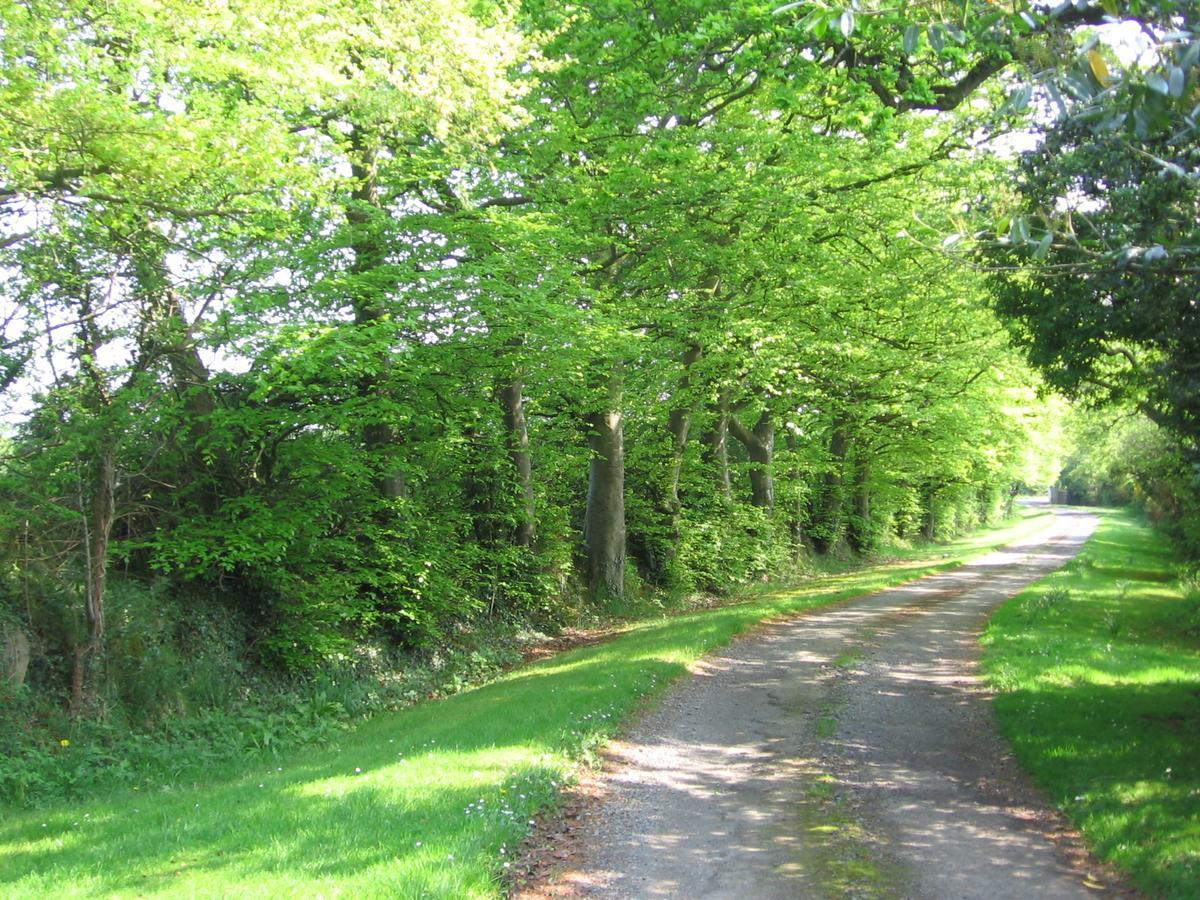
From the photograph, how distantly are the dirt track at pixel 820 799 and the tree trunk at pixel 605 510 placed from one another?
26.9 ft

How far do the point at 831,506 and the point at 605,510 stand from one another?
703 inches

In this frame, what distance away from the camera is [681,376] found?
2144 cm

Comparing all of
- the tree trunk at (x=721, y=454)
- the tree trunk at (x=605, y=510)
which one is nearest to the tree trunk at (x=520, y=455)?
the tree trunk at (x=605, y=510)

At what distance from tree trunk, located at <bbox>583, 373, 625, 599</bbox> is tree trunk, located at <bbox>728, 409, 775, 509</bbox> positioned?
8149 millimetres

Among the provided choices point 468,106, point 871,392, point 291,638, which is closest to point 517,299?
point 468,106

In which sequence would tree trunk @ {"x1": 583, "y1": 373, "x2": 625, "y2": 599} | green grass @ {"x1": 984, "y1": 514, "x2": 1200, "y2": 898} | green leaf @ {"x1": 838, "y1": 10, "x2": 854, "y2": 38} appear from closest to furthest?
green leaf @ {"x1": 838, "y1": 10, "x2": 854, "y2": 38}
green grass @ {"x1": 984, "y1": 514, "x2": 1200, "y2": 898}
tree trunk @ {"x1": 583, "y1": 373, "x2": 625, "y2": 599}

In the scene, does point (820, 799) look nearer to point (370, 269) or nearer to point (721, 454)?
point (370, 269)

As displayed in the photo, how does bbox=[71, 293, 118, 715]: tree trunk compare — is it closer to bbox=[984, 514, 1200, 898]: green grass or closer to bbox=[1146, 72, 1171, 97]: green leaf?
bbox=[984, 514, 1200, 898]: green grass

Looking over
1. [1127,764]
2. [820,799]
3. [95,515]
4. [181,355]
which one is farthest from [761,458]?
[820,799]

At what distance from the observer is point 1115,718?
940 centimetres

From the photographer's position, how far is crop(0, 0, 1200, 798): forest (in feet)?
26.3

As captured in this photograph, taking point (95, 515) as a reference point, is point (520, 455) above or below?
above

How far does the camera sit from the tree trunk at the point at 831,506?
117 ft

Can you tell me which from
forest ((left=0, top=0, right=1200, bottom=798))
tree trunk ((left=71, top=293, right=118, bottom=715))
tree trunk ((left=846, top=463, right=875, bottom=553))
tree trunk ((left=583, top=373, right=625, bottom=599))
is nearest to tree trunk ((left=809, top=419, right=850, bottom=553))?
tree trunk ((left=846, top=463, right=875, bottom=553))
